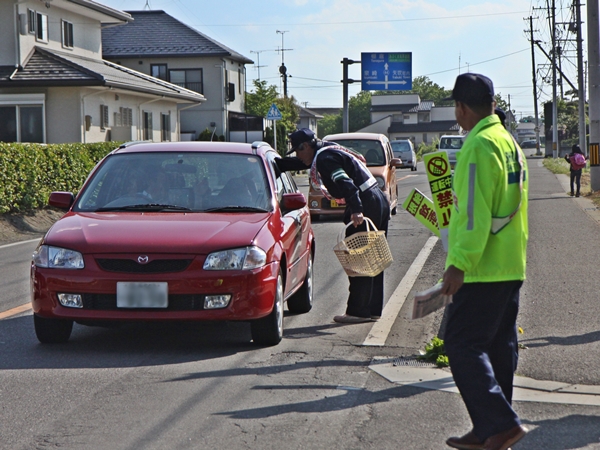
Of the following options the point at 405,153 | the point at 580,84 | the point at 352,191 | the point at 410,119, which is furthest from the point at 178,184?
the point at 410,119

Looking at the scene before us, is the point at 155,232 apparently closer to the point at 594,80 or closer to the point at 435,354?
the point at 435,354

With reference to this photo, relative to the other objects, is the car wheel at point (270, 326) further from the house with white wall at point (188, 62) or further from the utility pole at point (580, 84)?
the house with white wall at point (188, 62)

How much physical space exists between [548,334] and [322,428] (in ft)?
9.83

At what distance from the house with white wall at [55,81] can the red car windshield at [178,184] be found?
63.9 ft

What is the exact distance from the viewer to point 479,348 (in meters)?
3.92

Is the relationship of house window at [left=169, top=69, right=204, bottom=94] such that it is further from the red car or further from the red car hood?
the red car hood

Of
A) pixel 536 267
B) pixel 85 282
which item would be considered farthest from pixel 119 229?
pixel 536 267

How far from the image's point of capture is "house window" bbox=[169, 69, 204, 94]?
46.4 meters

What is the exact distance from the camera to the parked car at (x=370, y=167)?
1794 cm

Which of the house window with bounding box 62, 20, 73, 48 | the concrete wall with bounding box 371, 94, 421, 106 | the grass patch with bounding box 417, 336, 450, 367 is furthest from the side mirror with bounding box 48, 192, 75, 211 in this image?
the concrete wall with bounding box 371, 94, 421, 106

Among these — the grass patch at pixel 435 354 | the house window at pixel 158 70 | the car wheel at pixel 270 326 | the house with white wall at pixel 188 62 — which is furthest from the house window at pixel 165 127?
the grass patch at pixel 435 354

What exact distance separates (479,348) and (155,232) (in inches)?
120

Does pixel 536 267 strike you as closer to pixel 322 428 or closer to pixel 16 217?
pixel 322 428

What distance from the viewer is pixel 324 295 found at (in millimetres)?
9156
